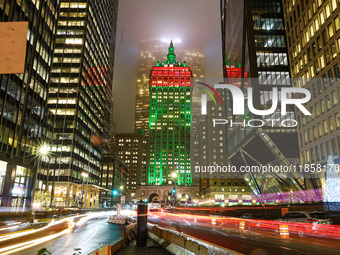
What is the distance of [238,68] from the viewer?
3728 inches

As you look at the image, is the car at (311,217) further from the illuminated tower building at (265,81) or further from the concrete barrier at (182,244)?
the illuminated tower building at (265,81)

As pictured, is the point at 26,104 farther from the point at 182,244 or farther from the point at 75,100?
the point at 182,244

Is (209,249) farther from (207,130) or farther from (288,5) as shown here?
(207,130)

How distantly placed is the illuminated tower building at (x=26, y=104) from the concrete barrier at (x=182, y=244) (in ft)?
97.1

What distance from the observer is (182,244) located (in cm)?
1033

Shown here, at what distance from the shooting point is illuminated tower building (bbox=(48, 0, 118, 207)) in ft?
277

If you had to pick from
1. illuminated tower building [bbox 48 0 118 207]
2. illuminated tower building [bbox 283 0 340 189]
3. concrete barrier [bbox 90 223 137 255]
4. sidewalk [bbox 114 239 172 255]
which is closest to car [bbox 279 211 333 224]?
concrete barrier [bbox 90 223 137 255]

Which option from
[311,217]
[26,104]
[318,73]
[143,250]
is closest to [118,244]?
[143,250]

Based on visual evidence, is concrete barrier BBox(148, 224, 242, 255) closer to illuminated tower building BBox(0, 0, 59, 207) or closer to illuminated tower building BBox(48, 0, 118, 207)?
illuminated tower building BBox(0, 0, 59, 207)

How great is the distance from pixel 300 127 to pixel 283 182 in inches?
711

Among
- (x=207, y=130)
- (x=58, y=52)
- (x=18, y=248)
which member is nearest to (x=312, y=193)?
(x=18, y=248)

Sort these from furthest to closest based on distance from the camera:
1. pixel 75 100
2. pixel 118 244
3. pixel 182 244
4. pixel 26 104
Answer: pixel 75 100, pixel 26 104, pixel 118 244, pixel 182 244

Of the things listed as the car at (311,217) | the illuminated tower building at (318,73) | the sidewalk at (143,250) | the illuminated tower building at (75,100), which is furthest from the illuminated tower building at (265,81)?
the sidewalk at (143,250)

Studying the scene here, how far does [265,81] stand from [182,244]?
70.2 metres
